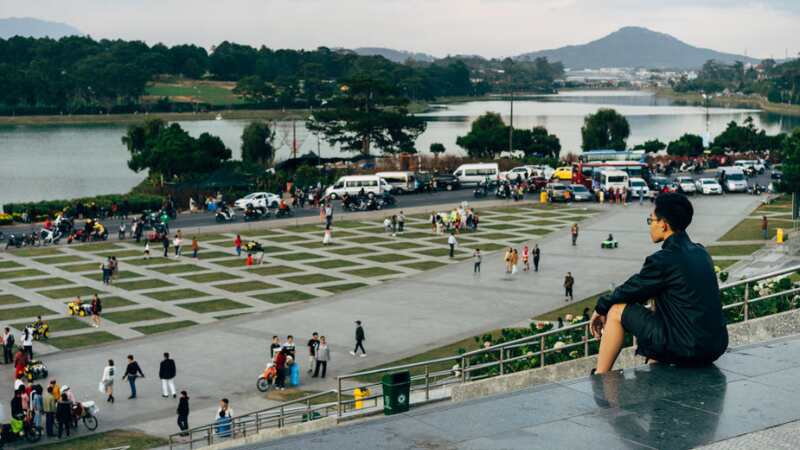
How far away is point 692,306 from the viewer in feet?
22.0

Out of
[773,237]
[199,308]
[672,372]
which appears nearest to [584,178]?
[773,237]

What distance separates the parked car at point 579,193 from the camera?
2245 inches

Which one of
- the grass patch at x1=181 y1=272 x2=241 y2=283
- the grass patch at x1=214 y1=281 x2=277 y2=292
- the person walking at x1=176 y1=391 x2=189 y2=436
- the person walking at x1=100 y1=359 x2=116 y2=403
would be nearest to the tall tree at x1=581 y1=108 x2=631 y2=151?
the grass patch at x1=181 y1=272 x2=241 y2=283

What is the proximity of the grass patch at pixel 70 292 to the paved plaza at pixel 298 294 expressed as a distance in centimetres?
16

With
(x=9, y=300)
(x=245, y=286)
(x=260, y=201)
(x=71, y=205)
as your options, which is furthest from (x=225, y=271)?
(x=71, y=205)

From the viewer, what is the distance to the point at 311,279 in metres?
34.7

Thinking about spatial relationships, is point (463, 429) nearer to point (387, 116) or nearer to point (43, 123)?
point (387, 116)

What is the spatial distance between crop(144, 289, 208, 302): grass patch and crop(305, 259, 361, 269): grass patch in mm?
6040

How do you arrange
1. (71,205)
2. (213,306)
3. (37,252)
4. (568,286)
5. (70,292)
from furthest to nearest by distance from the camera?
(71,205), (37,252), (70,292), (568,286), (213,306)

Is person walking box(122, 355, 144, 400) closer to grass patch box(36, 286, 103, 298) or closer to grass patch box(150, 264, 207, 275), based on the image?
grass patch box(36, 286, 103, 298)

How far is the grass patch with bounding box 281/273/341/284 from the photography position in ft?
113

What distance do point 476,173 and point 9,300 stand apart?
38755 mm

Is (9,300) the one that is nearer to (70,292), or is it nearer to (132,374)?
(70,292)

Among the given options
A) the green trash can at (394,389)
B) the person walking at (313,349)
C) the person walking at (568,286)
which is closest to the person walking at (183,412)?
the person walking at (313,349)
